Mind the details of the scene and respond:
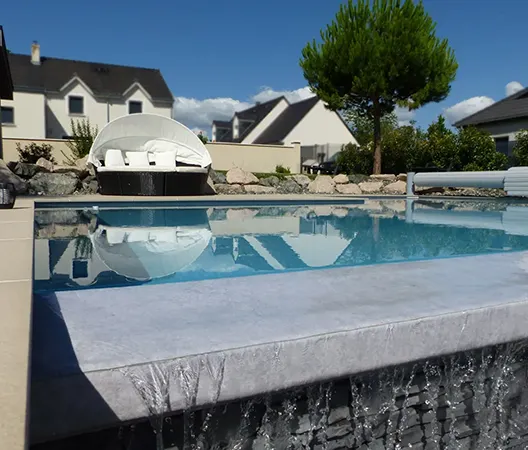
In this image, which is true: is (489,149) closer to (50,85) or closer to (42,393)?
(42,393)

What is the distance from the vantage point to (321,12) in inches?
740

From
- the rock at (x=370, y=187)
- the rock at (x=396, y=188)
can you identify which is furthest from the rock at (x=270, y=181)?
the rock at (x=396, y=188)

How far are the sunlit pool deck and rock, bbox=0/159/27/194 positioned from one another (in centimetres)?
883

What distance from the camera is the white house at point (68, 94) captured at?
2808 centimetres

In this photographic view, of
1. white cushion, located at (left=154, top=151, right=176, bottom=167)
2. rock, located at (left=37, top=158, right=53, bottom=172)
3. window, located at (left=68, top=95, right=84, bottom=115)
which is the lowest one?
rock, located at (left=37, top=158, right=53, bottom=172)

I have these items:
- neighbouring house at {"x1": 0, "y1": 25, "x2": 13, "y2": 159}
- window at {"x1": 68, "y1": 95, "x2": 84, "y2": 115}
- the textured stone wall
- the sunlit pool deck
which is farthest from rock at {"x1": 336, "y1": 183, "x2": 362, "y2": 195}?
window at {"x1": 68, "y1": 95, "x2": 84, "y2": 115}

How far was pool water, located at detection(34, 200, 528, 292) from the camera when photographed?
3.06 meters

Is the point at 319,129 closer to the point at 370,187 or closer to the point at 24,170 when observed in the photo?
the point at 370,187

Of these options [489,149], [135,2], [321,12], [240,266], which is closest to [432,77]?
[489,149]

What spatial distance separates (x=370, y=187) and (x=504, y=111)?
45.3 ft

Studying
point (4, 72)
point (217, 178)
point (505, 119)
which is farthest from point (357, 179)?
point (505, 119)

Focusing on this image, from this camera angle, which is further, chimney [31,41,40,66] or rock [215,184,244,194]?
chimney [31,41,40,66]

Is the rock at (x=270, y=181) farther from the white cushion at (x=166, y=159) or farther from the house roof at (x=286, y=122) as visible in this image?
the house roof at (x=286, y=122)

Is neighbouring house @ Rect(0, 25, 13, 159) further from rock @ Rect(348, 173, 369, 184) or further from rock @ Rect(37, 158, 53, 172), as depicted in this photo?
rock @ Rect(348, 173, 369, 184)
